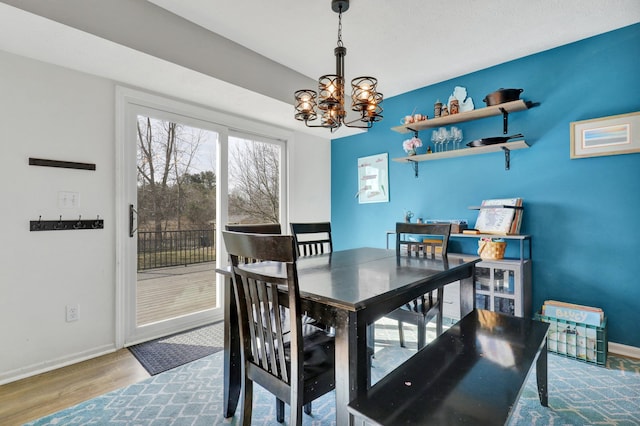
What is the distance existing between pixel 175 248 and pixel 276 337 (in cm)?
209

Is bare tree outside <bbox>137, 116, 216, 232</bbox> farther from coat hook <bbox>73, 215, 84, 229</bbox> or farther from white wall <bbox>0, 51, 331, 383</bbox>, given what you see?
coat hook <bbox>73, 215, 84, 229</bbox>

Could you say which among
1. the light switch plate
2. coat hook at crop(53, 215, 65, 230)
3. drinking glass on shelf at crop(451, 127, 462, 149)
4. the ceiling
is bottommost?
coat hook at crop(53, 215, 65, 230)

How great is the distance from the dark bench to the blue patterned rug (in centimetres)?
44

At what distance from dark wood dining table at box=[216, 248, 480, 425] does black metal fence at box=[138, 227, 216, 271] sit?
1503 millimetres

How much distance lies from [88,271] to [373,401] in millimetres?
2408

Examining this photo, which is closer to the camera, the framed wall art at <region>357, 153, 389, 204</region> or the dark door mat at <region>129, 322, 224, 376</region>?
the dark door mat at <region>129, 322, 224, 376</region>

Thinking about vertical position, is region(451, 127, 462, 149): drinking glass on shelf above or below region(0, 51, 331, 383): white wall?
above

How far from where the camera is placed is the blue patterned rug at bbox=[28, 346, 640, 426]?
1.64 meters

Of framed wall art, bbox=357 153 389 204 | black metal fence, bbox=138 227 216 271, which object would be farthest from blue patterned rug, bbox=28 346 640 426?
framed wall art, bbox=357 153 389 204

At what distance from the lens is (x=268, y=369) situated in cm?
134

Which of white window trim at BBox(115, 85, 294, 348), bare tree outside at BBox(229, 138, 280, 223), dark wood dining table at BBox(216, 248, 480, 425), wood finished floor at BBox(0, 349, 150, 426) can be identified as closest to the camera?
dark wood dining table at BBox(216, 248, 480, 425)

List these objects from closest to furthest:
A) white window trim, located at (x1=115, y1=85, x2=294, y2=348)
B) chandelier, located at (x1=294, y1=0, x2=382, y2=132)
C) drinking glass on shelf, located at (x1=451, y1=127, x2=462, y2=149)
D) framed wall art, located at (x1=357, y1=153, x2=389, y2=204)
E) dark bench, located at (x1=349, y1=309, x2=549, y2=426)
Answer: dark bench, located at (x1=349, y1=309, x2=549, y2=426) → chandelier, located at (x1=294, y1=0, x2=382, y2=132) → white window trim, located at (x1=115, y1=85, x2=294, y2=348) → drinking glass on shelf, located at (x1=451, y1=127, x2=462, y2=149) → framed wall art, located at (x1=357, y1=153, x2=389, y2=204)

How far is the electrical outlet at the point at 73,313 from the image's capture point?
229 cm

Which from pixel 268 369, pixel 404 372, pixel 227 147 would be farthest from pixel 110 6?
pixel 404 372
